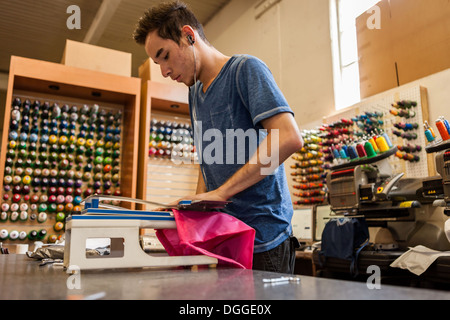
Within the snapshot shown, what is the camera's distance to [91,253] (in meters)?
1.18

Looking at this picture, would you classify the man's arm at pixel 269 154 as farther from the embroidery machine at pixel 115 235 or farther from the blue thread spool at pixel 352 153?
the blue thread spool at pixel 352 153

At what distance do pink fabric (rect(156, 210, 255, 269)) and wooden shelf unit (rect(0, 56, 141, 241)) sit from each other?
2.57m

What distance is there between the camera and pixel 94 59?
11.7 feet

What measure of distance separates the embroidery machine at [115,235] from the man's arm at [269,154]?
5.1 inches

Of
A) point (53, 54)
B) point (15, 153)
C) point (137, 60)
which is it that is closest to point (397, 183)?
point (15, 153)

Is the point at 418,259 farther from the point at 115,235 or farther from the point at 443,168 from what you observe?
the point at 115,235

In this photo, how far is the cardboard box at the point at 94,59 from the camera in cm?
348

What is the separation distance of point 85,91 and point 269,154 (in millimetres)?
2916

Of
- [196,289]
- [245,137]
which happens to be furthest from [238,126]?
[196,289]

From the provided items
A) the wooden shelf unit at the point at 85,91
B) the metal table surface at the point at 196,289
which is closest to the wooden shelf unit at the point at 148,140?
the wooden shelf unit at the point at 85,91

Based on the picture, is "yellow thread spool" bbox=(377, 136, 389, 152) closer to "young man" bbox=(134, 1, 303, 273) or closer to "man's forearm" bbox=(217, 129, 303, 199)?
"young man" bbox=(134, 1, 303, 273)

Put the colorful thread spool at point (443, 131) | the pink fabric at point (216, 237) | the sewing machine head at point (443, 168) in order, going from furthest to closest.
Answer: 1. the colorful thread spool at point (443, 131)
2. the sewing machine head at point (443, 168)
3. the pink fabric at point (216, 237)
